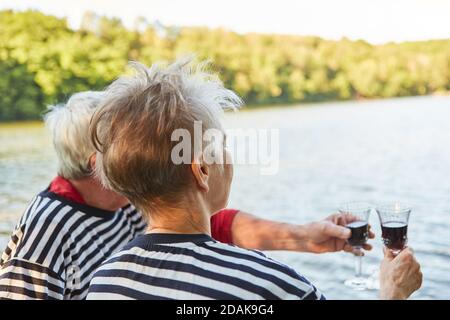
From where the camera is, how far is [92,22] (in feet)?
27.7

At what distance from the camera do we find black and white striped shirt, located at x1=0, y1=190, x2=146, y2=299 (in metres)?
1.35

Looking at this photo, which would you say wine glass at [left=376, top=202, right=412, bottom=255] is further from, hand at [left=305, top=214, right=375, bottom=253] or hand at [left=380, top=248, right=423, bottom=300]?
hand at [left=380, top=248, right=423, bottom=300]

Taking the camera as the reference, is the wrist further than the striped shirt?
Yes

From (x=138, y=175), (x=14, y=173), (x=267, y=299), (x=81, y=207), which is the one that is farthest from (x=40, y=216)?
(x=14, y=173)

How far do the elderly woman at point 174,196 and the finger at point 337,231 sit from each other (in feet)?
1.47

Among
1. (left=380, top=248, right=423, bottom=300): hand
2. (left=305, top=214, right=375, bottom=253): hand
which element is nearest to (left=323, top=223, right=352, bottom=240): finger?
(left=305, top=214, right=375, bottom=253): hand

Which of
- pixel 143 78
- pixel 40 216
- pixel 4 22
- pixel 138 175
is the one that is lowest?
pixel 40 216

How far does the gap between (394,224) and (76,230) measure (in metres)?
0.82

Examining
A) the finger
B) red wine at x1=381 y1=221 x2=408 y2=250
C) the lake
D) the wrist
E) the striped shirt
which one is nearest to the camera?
Result: the striped shirt

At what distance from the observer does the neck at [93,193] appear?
1.51 metres

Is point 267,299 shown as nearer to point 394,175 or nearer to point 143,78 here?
point 143,78

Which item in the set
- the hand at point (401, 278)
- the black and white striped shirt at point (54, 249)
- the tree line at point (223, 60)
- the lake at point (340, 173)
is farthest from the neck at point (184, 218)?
the tree line at point (223, 60)

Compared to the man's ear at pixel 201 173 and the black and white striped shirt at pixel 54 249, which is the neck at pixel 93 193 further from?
the man's ear at pixel 201 173

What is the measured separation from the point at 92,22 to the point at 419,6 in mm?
4728
